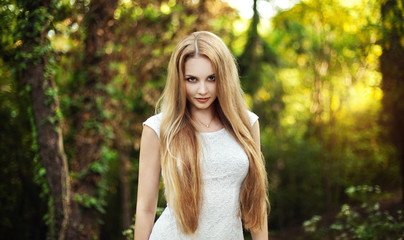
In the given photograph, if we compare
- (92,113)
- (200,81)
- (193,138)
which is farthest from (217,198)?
(92,113)

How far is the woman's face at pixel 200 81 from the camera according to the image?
6.49 ft

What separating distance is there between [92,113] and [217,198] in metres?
3.71

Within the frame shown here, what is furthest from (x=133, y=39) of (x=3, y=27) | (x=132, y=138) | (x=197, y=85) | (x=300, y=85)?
(x=300, y=85)

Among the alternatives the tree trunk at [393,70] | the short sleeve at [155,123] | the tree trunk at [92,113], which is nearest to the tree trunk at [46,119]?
the short sleeve at [155,123]

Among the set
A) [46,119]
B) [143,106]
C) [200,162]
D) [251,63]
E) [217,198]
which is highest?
[251,63]

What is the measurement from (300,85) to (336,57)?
3709 mm

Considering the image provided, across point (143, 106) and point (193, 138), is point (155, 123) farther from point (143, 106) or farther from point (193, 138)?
point (143, 106)

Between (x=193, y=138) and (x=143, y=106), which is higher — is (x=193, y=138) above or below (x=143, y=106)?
below

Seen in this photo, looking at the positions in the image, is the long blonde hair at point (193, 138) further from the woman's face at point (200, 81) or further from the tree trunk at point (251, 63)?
the tree trunk at point (251, 63)

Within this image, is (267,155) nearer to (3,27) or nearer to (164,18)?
(164,18)

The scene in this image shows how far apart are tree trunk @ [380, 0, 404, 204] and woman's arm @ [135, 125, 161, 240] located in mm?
2415

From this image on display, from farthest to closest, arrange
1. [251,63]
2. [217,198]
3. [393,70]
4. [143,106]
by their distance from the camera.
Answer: [143,106], [251,63], [393,70], [217,198]

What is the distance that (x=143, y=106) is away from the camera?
6613 millimetres

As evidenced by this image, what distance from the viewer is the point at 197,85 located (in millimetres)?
2008
